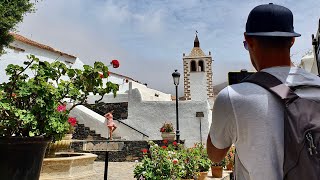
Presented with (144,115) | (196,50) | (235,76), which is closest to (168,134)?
(144,115)

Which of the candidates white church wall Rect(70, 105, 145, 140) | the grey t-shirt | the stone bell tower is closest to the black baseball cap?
the grey t-shirt

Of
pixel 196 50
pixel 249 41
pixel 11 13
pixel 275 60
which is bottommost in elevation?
pixel 275 60

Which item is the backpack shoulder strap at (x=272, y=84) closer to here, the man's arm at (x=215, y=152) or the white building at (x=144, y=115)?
the man's arm at (x=215, y=152)

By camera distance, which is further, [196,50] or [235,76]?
[196,50]

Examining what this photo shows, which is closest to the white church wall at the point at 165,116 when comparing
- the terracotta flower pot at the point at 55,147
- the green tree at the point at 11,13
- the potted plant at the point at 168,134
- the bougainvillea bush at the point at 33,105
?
the potted plant at the point at 168,134

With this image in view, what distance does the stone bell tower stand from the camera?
1049 inches

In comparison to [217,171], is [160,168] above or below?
above

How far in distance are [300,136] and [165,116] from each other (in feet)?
54.2

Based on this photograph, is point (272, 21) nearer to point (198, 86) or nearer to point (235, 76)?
point (235, 76)

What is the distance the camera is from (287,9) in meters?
1.46

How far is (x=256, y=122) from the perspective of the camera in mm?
1279

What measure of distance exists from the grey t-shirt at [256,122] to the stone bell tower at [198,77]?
25.0 meters

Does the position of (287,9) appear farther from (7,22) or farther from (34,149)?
(7,22)

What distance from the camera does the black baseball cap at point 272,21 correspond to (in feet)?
4.66
